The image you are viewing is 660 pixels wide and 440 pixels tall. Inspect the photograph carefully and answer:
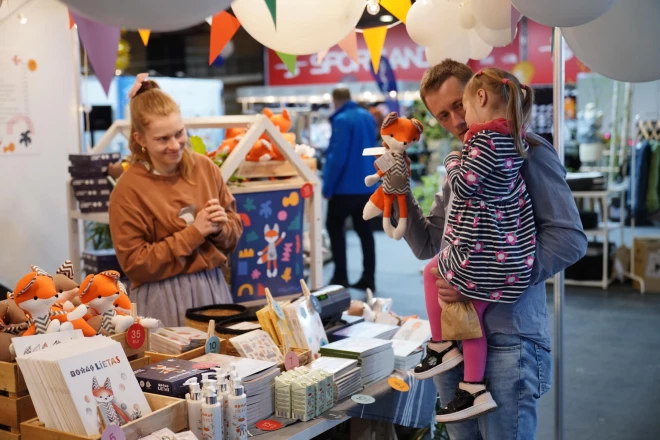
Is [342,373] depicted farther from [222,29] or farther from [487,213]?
[222,29]

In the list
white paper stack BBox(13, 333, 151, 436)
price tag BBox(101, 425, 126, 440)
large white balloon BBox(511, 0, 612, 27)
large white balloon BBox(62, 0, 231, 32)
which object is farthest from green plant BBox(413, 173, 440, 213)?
large white balloon BBox(62, 0, 231, 32)

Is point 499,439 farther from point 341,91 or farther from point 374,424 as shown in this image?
point 341,91

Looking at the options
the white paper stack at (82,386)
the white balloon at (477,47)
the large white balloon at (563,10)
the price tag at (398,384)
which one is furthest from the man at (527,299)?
the white balloon at (477,47)

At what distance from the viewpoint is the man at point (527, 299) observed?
1.93 m

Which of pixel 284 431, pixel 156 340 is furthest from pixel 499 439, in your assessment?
pixel 156 340

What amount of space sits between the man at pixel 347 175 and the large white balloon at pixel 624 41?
4.70 meters

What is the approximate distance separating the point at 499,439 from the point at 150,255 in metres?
1.39

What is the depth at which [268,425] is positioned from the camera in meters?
2.05

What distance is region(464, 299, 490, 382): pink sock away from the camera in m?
1.98

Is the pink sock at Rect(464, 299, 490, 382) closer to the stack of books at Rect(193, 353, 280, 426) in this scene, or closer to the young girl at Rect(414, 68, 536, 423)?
the young girl at Rect(414, 68, 536, 423)

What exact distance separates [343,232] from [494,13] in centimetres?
504

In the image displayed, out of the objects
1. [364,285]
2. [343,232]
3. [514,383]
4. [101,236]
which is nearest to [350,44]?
[514,383]

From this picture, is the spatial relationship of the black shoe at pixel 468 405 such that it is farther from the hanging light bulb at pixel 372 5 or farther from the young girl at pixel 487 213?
the hanging light bulb at pixel 372 5

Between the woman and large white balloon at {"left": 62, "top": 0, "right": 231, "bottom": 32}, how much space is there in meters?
1.41
